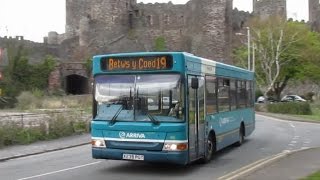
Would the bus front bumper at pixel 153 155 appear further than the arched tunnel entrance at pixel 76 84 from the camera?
No

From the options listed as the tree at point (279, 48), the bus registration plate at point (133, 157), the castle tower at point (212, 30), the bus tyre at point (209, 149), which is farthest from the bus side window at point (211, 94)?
the castle tower at point (212, 30)

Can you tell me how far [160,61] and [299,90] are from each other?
77.6 metres

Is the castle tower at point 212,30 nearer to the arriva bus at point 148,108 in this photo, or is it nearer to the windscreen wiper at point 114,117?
the arriva bus at point 148,108

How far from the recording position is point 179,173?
619 inches

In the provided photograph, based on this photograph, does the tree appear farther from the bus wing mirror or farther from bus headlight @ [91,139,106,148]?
bus headlight @ [91,139,106,148]

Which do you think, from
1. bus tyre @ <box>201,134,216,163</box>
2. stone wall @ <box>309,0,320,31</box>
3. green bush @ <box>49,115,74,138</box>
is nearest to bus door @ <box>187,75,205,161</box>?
bus tyre @ <box>201,134,216,163</box>

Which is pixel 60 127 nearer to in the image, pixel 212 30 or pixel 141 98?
pixel 141 98

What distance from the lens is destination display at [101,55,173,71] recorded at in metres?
15.5

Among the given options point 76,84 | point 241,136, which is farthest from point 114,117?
point 76,84

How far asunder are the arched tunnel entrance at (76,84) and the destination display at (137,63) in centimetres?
6119

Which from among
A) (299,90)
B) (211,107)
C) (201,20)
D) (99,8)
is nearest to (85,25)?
(99,8)

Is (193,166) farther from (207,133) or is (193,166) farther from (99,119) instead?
(99,119)

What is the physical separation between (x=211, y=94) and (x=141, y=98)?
10.5 ft

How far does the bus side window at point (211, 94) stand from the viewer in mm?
17459
